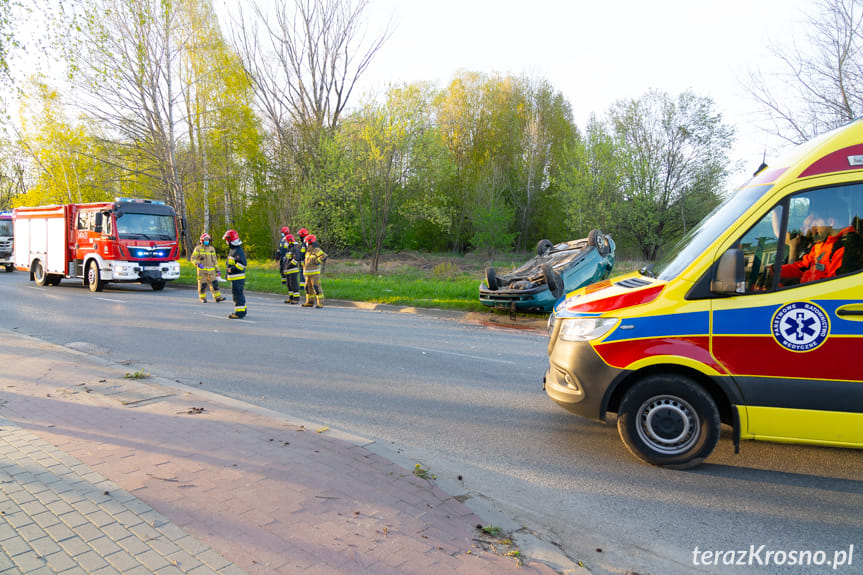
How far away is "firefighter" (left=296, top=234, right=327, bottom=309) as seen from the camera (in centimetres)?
1386

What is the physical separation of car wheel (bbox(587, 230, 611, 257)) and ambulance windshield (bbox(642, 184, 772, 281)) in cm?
806

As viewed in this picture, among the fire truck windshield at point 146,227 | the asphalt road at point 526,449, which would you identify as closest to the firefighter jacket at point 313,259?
the asphalt road at point 526,449

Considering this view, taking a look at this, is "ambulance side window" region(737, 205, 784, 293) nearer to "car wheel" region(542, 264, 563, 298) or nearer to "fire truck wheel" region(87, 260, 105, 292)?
"car wheel" region(542, 264, 563, 298)

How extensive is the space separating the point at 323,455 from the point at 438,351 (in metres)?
4.71

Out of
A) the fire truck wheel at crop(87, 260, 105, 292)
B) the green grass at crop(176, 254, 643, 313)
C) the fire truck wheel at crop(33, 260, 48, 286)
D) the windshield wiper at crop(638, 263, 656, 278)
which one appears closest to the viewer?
the windshield wiper at crop(638, 263, 656, 278)

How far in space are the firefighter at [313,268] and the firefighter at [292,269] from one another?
791 mm

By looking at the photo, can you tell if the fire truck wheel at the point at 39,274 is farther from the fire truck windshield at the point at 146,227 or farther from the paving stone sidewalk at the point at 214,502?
the paving stone sidewalk at the point at 214,502

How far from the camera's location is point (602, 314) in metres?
4.23

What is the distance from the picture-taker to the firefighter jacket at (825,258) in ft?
12.1

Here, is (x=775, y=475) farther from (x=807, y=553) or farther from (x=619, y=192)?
(x=619, y=192)

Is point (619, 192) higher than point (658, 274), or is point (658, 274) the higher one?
point (619, 192)

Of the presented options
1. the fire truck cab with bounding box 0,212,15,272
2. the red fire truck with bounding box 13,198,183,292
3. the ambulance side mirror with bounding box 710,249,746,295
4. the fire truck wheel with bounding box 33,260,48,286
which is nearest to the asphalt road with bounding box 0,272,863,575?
the ambulance side mirror with bounding box 710,249,746,295

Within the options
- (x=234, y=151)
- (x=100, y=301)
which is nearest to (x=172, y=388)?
(x=100, y=301)

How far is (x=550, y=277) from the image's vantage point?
456 inches
